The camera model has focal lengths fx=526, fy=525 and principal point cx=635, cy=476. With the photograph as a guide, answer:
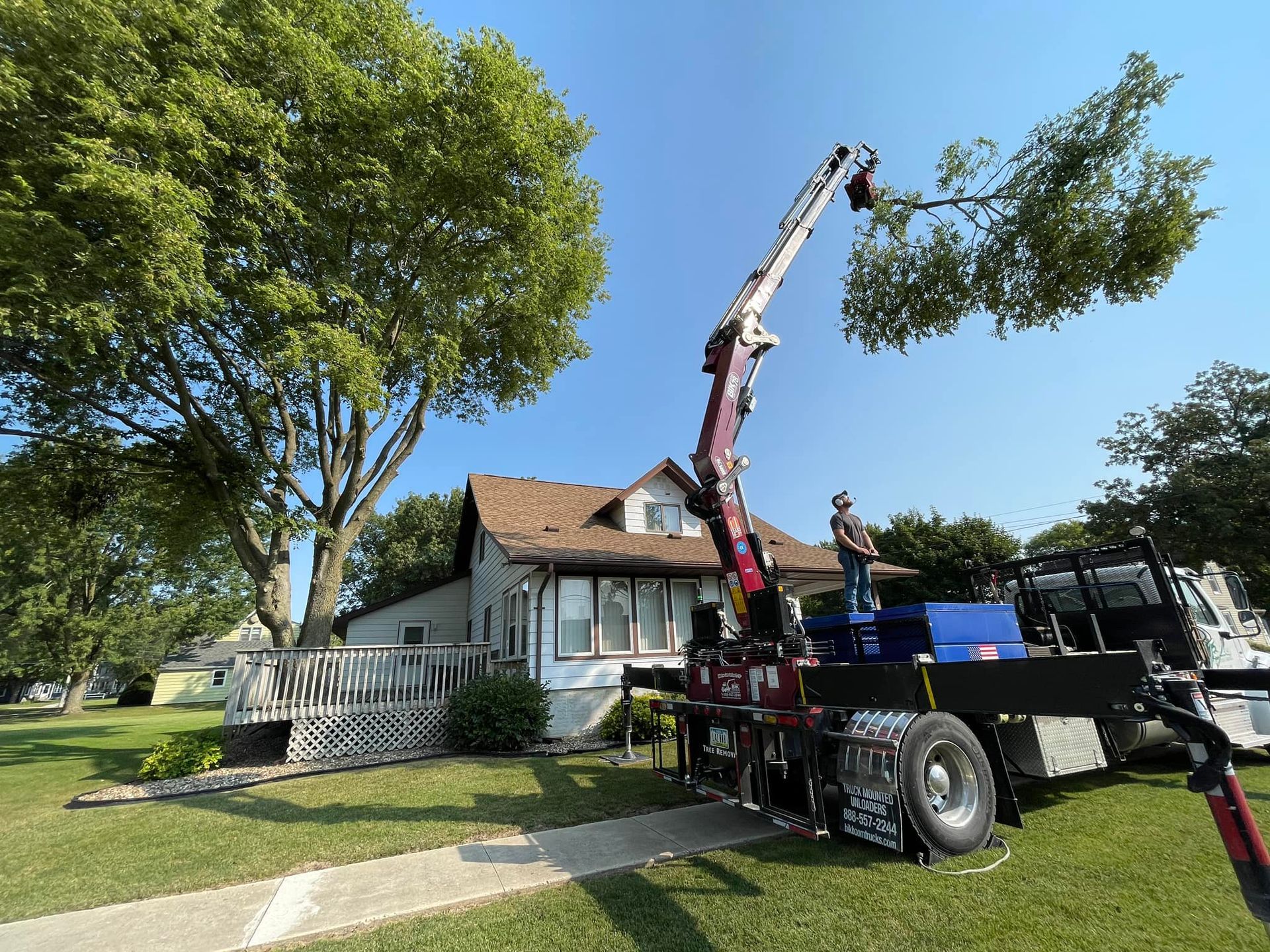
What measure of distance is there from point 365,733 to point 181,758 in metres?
2.77

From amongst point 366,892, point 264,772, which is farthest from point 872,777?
point 264,772

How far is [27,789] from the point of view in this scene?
8.34 meters

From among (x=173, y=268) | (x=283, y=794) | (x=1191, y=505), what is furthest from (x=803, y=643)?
(x=1191, y=505)

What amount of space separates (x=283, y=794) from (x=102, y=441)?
362 inches

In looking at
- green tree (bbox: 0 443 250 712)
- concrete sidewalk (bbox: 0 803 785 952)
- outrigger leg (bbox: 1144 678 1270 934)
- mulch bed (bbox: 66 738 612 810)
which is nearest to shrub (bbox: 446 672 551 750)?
mulch bed (bbox: 66 738 612 810)

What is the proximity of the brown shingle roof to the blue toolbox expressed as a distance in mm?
5847

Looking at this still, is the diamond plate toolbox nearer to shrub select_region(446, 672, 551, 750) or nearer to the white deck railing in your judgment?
shrub select_region(446, 672, 551, 750)

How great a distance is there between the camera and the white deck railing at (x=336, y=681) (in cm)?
940

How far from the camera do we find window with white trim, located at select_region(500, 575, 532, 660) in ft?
37.9

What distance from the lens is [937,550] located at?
92.3 ft

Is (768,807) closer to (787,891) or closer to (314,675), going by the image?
(787,891)

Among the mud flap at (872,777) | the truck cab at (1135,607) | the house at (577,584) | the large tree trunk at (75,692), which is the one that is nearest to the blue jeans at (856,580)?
the truck cab at (1135,607)

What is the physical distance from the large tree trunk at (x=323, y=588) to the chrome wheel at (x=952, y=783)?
11.0 metres

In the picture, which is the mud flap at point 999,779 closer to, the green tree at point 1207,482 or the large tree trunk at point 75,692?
the green tree at point 1207,482
